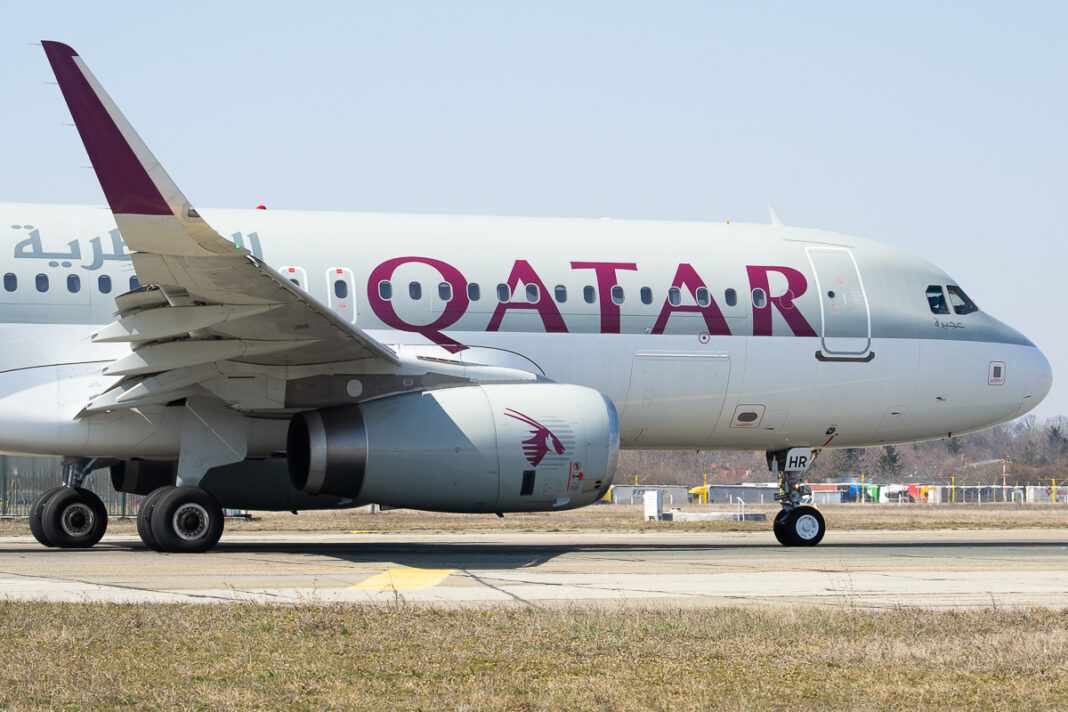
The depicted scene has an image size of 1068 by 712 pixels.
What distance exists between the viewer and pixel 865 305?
1862 cm

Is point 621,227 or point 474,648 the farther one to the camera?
point 621,227

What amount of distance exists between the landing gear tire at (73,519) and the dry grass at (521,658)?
8257mm

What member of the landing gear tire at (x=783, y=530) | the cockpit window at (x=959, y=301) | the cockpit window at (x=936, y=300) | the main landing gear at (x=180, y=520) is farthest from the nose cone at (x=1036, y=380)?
the main landing gear at (x=180, y=520)

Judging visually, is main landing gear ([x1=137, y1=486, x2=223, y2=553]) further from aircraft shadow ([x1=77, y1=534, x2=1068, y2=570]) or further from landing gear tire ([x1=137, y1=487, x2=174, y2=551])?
aircraft shadow ([x1=77, y1=534, x2=1068, y2=570])

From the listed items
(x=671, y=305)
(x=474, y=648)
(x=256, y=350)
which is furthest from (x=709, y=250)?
(x=474, y=648)

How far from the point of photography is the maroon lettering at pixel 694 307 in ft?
57.7

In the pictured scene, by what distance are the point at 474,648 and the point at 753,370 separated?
35.6 ft

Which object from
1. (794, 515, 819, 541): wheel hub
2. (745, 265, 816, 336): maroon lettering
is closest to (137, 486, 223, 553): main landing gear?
(745, 265, 816, 336): maroon lettering

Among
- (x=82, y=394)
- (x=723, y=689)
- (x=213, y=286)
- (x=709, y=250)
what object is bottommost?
(x=723, y=689)

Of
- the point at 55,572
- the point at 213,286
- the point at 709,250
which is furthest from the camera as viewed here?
the point at 709,250

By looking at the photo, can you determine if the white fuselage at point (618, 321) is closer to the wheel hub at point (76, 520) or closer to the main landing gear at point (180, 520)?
the main landing gear at point (180, 520)

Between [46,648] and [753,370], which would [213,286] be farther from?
[753,370]

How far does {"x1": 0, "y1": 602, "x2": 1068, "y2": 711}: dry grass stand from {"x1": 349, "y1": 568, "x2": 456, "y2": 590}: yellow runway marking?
2.02 metres

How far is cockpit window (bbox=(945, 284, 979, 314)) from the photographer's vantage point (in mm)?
19312
